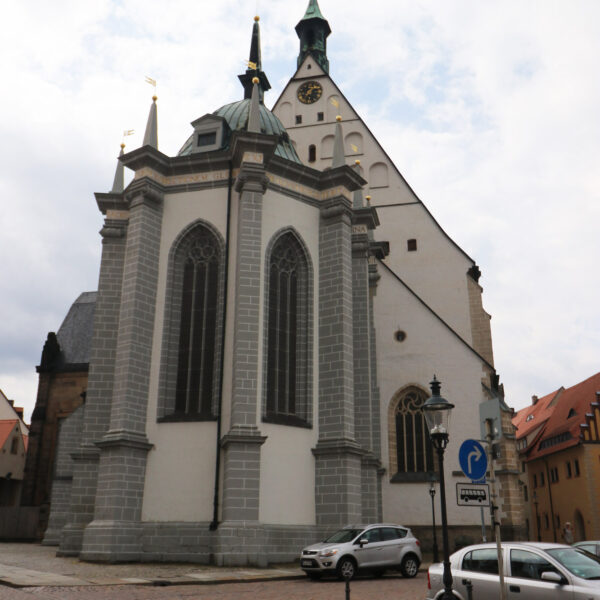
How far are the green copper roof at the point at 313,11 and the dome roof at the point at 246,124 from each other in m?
17.1

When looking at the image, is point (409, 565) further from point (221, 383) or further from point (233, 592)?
point (221, 383)

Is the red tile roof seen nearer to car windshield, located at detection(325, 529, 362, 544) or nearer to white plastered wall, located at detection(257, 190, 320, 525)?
white plastered wall, located at detection(257, 190, 320, 525)

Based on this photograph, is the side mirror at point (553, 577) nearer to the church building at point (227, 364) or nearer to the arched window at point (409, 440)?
the church building at point (227, 364)

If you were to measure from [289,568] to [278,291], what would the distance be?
27.2 ft

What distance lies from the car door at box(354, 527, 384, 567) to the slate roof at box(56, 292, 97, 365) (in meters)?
24.7

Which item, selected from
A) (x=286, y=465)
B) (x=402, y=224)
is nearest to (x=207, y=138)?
(x=286, y=465)

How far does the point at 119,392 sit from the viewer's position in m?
19.7

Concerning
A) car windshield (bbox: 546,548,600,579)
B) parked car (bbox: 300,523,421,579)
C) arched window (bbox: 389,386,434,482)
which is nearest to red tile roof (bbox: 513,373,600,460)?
arched window (bbox: 389,386,434,482)

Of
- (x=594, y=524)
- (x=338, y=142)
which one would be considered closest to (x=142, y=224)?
(x=338, y=142)

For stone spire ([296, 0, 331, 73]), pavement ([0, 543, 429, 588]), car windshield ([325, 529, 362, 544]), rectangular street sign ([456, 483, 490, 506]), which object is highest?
stone spire ([296, 0, 331, 73])

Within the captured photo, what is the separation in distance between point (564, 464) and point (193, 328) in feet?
110

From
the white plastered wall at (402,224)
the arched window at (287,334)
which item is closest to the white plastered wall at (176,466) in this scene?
the arched window at (287,334)

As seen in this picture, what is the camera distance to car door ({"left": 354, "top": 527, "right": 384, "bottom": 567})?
16625 millimetres

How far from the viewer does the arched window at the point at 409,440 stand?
28469 mm
